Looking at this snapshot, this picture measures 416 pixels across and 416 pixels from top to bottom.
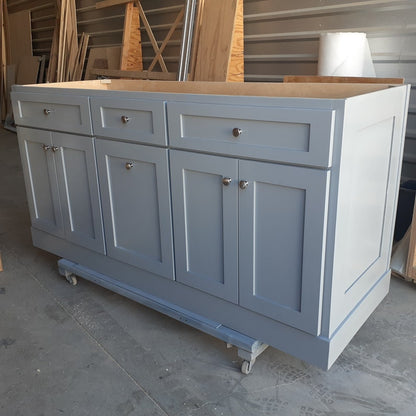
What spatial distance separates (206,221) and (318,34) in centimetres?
192

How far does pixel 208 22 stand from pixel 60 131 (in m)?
1.82

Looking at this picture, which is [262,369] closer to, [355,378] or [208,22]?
[355,378]

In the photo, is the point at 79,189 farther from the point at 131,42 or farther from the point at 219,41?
the point at 131,42

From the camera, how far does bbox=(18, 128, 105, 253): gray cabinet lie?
207cm

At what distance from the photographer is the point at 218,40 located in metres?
3.36

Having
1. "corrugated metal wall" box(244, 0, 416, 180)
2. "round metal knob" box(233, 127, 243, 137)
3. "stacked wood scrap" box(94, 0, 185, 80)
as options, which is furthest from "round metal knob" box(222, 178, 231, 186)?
"stacked wood scrap" box(94, 0, 185, 80)

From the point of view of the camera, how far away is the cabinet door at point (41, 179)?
224 cm

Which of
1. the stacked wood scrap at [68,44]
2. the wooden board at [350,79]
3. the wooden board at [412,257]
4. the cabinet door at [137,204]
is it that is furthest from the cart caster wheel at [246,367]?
the stacked wood scrap at [68,44]

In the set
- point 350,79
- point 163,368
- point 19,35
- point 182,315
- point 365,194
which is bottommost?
point 163,368

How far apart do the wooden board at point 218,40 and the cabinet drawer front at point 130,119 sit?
1.64m

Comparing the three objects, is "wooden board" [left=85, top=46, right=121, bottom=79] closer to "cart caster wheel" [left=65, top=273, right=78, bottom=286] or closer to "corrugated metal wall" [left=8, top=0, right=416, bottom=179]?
"corrugated metal wall" [left=8, top=0, right=416, bottom=179]

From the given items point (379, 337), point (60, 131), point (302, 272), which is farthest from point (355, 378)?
point (60, 131)

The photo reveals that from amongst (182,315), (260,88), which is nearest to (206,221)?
(182,315)

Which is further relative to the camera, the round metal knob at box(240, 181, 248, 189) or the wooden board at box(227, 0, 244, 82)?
the wooden board at box(227, 0, 244, 82)
